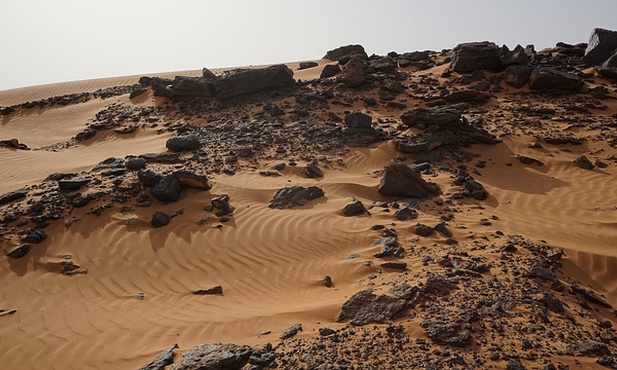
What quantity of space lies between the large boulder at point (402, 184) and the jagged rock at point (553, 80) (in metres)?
9.28

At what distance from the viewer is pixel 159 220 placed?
7.96 metres

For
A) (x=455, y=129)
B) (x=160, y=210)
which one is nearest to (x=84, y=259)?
(x=160, y=210)

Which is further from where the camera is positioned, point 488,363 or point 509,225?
point 509,225

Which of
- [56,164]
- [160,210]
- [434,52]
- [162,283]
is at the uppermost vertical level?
[434,52]

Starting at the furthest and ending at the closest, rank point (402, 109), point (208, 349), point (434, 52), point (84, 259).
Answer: point (434, 52), point (402, 109), point (84, 259), point (208, 349)

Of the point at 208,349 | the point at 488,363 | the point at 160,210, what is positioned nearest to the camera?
the point at 488,363

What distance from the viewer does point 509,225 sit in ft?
24.4

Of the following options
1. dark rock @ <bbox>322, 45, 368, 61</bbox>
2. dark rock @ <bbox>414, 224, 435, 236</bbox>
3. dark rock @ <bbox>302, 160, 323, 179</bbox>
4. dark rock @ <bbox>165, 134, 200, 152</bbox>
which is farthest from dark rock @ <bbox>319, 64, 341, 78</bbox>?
dark rock @ <bbox>414, 224, 435, 236</bbox>

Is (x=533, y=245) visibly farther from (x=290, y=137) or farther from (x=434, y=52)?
(x=434, y=52)

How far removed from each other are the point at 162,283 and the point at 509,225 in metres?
6.26

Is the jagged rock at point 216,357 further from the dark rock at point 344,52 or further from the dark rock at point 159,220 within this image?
the dark rock at point 344,52

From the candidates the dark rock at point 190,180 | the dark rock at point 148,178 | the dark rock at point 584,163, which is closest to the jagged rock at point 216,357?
the dark rock at point 190,180

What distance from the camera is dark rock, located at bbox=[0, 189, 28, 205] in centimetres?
865

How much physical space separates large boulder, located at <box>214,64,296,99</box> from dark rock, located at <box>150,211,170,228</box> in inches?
366
